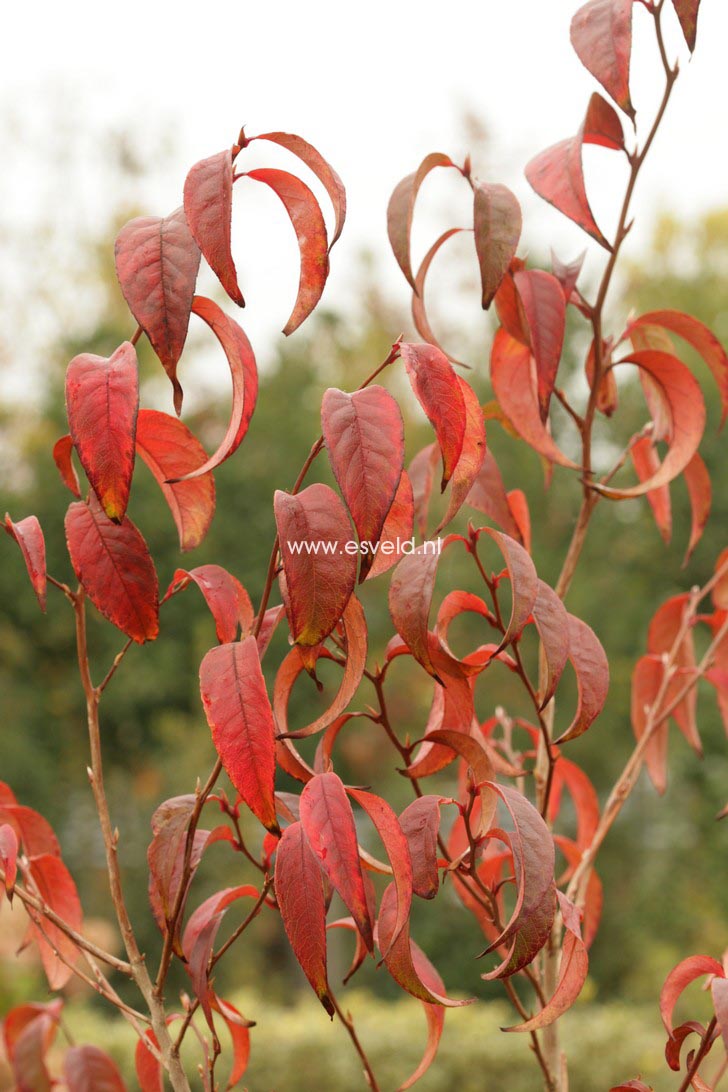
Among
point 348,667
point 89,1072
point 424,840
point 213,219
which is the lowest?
point 89,1072

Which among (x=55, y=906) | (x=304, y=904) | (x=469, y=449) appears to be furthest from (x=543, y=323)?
(x=55, y=906)

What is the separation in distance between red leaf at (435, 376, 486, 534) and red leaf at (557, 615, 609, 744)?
0.45 ft

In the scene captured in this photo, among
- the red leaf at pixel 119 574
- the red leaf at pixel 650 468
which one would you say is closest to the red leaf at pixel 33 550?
the red leaf at pixel 119 574

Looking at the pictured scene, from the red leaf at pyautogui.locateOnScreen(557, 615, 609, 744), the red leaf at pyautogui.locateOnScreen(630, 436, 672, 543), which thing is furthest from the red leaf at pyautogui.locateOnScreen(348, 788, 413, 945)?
the red leaf at pyautogui.locateOnScreen(630, 436, 672, 543)

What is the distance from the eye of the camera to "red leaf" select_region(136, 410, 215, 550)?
66 centimetres

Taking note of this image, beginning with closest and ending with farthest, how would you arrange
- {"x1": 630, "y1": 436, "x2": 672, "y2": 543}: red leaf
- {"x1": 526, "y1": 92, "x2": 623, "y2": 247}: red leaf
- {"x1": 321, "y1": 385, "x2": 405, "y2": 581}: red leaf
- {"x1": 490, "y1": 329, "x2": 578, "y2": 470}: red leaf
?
{"x1": 321, "y1": 385, "x2": 405, "y2": 581}: red leaf, {"x1": 526, "y1": 92, "x2": 623, "y2": 247}: red leaf, {"x1": 490, "y1": 329, "x2": 578, "y2": 470}: red leaf, {"x1": 630, "y1": 436, "x2": 672, "y2": 543}: red leaf

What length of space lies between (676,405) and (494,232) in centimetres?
22

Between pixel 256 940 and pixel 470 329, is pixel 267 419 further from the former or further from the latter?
pixel 470 329

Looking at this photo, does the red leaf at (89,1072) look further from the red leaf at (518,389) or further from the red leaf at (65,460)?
the red leaf at (518,389)

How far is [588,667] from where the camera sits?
0.66 m

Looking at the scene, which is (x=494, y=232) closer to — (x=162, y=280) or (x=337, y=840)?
(x=162, y=280)

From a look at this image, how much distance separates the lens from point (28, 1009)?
90cm

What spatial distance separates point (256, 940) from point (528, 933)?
502 centimetres

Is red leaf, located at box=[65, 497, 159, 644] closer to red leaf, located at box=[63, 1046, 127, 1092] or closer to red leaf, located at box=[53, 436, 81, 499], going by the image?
red leaf, located at box=[53, 436, 81, 499]
